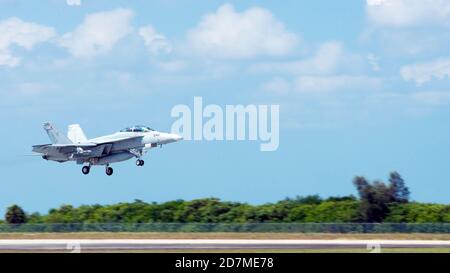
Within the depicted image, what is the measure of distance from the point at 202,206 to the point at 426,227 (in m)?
22.0

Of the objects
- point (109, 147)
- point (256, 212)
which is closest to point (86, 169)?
point (109, 147)

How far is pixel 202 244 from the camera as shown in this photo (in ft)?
153

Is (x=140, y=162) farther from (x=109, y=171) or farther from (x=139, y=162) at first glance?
(x=109, y=171)

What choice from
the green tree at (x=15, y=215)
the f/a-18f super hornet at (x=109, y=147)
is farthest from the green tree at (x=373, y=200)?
Result: the green tree at (x=15, y=215)

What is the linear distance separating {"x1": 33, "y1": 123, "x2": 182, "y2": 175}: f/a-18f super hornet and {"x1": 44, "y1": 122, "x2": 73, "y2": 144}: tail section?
3.18 ft

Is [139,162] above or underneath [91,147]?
underneath

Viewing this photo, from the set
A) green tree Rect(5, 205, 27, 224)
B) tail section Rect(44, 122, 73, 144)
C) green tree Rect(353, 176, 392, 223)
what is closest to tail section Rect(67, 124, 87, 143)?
tail section Rect(44, 122, 73, 144)

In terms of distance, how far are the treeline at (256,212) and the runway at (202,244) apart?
20811mm

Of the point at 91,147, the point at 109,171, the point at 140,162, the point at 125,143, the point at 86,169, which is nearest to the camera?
the point at 140,162

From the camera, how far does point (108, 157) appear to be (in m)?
63.8

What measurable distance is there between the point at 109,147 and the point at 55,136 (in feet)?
21.7

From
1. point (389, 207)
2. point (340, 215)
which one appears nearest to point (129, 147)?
point (340, 215)

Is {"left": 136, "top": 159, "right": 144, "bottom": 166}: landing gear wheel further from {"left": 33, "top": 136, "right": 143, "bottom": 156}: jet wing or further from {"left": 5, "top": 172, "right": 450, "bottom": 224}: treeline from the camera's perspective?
{"left": 5, "top": 172, "right": 450, "bottom": 224}: treeline
